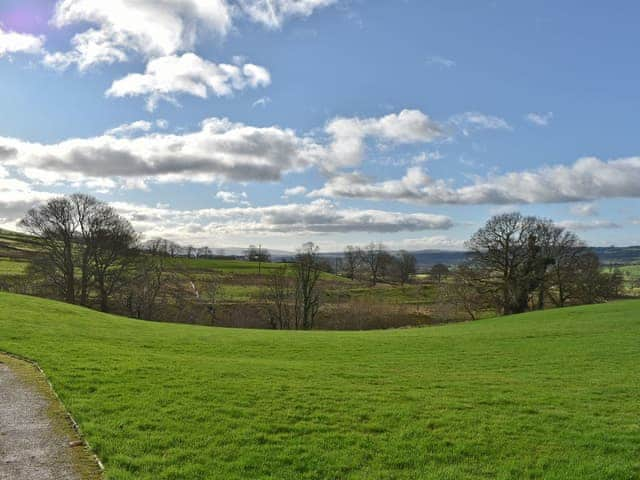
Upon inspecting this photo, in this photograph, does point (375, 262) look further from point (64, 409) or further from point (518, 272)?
point (64, 409)

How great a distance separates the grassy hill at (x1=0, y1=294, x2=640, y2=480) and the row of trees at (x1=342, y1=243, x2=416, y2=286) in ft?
315

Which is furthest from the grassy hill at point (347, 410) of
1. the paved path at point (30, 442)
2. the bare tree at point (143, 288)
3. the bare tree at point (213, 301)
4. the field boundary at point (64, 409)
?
the bare tree at point (213, 301)

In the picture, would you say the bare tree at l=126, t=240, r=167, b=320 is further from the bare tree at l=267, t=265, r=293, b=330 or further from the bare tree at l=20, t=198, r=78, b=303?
the bare tree at l=267, t=265, r=293, b=330

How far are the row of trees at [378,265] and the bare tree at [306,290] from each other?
48.5 metres

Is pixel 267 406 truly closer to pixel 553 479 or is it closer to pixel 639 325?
pixel 553 479

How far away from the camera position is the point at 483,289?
53.1 m

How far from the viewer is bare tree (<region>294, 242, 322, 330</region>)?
62.7 m

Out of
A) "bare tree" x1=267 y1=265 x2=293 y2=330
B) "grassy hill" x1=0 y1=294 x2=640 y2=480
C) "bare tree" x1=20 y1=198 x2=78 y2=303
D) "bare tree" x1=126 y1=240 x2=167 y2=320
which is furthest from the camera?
"bare tree" x1=267 y1=265 x2=293 y2=330

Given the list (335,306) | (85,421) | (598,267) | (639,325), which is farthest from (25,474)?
(598,267)

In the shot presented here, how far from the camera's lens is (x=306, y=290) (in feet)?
208

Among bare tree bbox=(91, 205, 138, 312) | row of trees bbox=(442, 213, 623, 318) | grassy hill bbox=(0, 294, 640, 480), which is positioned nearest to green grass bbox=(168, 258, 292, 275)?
bare tree bbox=(91, 205, 138, 312)

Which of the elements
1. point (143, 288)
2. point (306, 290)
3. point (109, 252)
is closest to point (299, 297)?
point (306, 290)

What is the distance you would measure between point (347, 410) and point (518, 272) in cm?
4768

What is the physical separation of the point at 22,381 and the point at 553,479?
1323 cm
